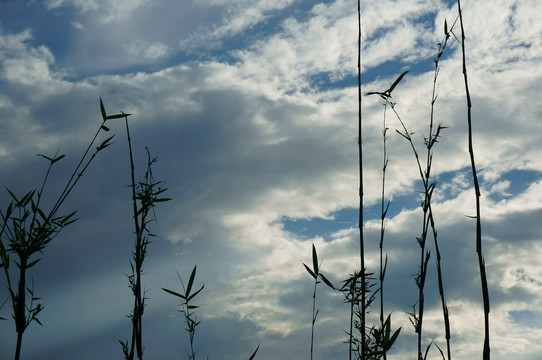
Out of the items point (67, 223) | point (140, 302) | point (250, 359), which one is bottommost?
point (250, 359)

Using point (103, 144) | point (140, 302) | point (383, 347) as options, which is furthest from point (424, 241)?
point (103, 144)

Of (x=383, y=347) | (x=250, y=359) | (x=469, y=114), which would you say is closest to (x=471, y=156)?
(x=469, y=114)

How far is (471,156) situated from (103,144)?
1.69 m

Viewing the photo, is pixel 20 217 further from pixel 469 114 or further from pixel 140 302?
pixel 469 114

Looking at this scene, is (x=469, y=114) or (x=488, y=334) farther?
(x=469, y=114)

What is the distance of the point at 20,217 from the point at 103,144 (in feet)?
1.69

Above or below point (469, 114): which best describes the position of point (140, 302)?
below

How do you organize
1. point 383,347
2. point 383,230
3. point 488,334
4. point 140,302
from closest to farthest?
point 488,334 < point 140,302 < point 383,347 < point 383,230

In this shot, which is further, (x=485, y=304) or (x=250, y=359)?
(x=250, y=359)

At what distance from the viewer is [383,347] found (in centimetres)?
245

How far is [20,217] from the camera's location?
2.19m

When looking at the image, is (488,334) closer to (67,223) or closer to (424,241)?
(424,241)

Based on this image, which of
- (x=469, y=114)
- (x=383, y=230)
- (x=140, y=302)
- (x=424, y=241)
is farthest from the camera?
(x=383, y=230)

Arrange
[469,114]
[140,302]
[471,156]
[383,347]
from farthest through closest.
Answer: [383,347]
[140,302]
[469,114]
[471,156]
